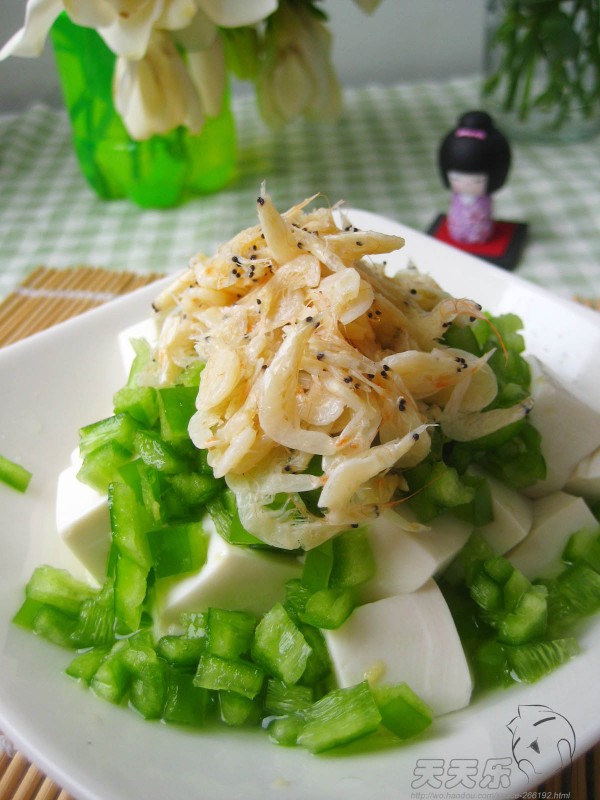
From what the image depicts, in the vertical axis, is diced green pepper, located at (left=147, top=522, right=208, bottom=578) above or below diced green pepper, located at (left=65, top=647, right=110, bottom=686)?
above

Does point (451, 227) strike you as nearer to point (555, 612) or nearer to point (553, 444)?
point (553, 444)

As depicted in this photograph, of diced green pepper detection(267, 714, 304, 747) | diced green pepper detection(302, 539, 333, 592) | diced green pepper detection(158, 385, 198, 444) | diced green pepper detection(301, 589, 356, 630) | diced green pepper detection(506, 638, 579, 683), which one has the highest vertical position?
diced green pepper detection(158, 385, 198, 444)

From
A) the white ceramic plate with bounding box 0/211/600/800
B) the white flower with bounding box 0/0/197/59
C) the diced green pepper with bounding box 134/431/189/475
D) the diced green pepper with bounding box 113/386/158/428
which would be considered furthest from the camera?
the white flower with bounding box 0/0/197/59

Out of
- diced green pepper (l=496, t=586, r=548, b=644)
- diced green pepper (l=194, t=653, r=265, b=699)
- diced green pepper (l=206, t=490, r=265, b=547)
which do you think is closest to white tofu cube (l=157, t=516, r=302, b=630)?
diced green pepper (l=206, t=490, r=265, b=547)

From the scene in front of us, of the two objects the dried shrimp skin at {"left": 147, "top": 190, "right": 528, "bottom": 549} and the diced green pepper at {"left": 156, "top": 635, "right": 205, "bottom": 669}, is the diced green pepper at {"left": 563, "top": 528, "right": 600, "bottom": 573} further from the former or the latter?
the diced green pepper at {"left": 156, "top": 635, "right": 205, "bottom": 669}

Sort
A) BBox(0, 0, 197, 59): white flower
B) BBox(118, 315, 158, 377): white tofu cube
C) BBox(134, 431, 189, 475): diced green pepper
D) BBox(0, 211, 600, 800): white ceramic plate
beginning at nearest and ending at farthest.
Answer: BBox(0, 211, 600, 800): white ceramic plate → BBox(134, 431, 189, 475): diced green pepper → BBox(118, 315, 158, 377): white tofu cube → BBox(0, 0, 197, 59): white flower

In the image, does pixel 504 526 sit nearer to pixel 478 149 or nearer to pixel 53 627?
pixel 53 627

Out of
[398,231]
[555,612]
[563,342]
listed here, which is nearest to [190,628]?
[555,612]
